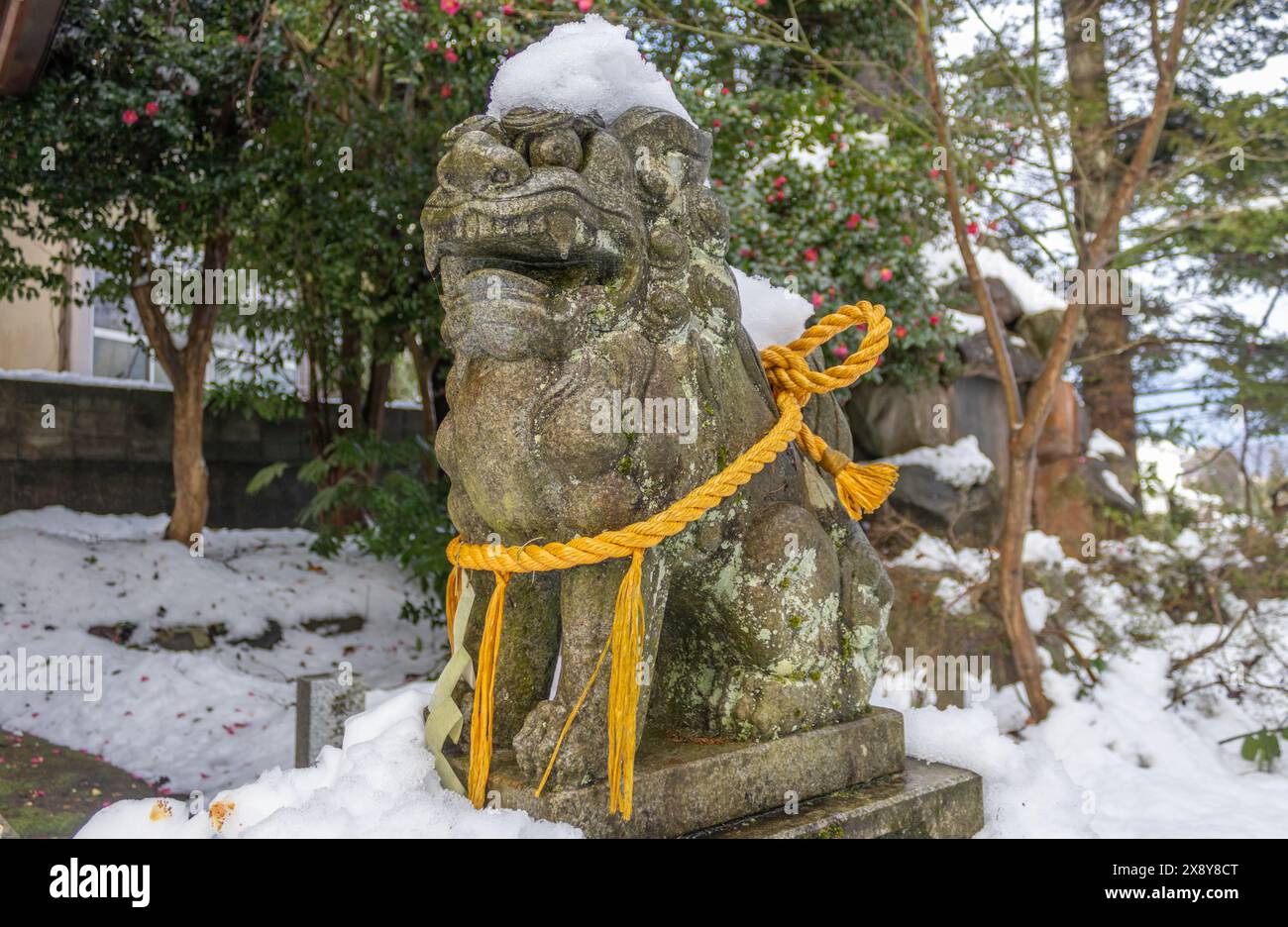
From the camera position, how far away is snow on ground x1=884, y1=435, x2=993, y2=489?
596cm

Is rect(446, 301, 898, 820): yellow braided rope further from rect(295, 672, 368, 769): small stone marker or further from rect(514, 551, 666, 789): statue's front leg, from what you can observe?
rect(295, 672, 368, 769): small stone marker

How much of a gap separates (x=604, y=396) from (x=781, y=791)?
2.67 ft

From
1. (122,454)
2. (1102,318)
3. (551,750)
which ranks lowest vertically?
(551,750)

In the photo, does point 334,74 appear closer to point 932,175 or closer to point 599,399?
point 932,175

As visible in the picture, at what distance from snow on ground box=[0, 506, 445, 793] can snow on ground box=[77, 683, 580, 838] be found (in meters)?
2.55

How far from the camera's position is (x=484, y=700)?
5.45ft

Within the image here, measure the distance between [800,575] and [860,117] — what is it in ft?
11.7

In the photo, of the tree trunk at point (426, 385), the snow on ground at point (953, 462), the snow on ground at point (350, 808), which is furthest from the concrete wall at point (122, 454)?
the snow on ground at point (350, 808)

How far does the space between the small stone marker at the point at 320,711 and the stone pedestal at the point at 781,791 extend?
1792mm

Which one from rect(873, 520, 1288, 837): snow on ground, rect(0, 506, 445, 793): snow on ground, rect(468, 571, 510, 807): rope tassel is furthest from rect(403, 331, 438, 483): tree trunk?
rect(468, 571, 510, 807): rope tassel

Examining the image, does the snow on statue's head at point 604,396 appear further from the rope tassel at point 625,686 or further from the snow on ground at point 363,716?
the snow on ground at point 363,716

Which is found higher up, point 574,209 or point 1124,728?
point 574,209

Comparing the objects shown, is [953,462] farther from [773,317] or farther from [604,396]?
[604,396]

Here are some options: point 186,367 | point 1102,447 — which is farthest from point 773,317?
point 1102,447
